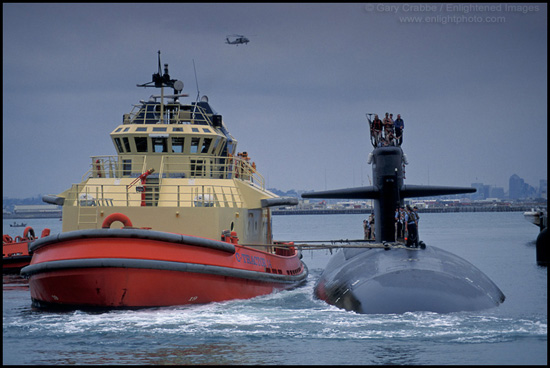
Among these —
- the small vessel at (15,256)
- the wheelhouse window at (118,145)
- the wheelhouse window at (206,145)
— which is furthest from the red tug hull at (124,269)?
the small vessel at (15,256)

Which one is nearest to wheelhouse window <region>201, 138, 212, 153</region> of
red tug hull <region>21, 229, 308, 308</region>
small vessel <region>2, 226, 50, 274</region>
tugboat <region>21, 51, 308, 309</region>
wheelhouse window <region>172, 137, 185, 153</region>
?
tugboat <region>21, 51, 308, 309</region>

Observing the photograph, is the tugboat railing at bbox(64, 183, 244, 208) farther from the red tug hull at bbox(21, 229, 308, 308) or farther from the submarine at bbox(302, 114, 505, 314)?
the submarine at bbox(302, 114, 505, 314)

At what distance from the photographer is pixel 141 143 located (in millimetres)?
20938

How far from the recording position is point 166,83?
864 inches

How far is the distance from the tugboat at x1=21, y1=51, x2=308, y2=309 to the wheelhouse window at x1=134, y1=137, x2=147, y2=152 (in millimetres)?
29

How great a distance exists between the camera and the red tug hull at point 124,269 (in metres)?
15.6

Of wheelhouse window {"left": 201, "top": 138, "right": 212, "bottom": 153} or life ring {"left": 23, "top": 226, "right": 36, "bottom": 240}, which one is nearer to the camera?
wheelhouse window {"left": 201, "top": 138, "right": 212, "bottom": 153}

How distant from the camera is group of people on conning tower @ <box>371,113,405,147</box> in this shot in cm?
2150

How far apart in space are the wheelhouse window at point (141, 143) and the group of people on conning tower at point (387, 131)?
6777 millimetres

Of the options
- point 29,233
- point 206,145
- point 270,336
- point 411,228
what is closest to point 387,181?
point 411,228

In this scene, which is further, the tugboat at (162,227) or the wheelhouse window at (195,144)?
the wheelhouse window at (195,144)

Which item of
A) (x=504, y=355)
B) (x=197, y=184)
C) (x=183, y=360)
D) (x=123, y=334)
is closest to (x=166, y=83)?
(x=197, y=184)

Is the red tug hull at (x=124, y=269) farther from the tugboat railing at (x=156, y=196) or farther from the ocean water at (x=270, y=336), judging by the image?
the tugboat railing at (x=156, y=196)

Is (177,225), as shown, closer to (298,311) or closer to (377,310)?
(298,311)
